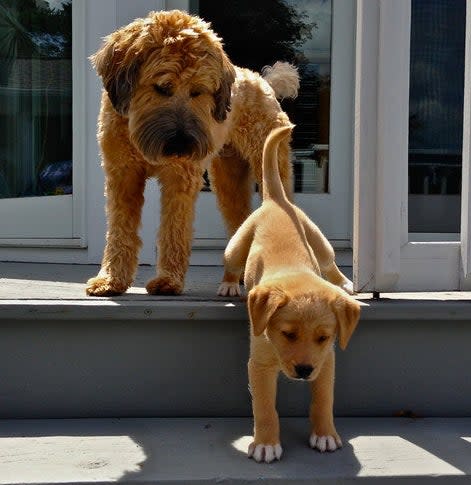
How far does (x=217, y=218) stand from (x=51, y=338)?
→ 1.95m

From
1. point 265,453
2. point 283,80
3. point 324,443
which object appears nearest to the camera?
point 265,453

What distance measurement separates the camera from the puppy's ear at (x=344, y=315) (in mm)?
2676

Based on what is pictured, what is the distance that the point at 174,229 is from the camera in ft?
11.4

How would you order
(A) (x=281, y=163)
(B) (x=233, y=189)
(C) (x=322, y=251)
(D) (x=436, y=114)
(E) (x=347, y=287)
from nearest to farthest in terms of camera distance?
1. (C) (x=322, y=251)
2. (D) (x=436, y=114)
3. (E) (x=347, y=287)
4. (A) (x=281, y=163)
5. (B) (x=233, y=189)

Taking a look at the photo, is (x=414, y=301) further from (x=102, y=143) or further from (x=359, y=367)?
(x=102, y=143)

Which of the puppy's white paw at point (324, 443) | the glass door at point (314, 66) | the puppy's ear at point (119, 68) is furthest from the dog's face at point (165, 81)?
the glass door at point (314, 66)

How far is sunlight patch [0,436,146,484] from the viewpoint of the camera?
8.73 ft

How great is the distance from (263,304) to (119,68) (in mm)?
1131

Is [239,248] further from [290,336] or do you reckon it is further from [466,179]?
[466,179]

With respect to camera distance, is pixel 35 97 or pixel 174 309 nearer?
pixel 174 309

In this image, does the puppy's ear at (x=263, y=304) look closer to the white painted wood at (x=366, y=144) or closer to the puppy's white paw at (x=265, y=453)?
the puppy's white paw at (x=265, y=453)

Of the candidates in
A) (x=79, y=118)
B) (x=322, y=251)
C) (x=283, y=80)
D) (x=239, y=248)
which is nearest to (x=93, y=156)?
(x=79, y=118)

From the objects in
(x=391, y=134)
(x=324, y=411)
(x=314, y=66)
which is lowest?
(x=324, y=411)

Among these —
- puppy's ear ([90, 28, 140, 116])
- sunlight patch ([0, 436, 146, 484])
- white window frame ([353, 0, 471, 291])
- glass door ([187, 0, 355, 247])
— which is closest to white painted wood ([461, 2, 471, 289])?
white window frame ([353, 0, 471, 291])
